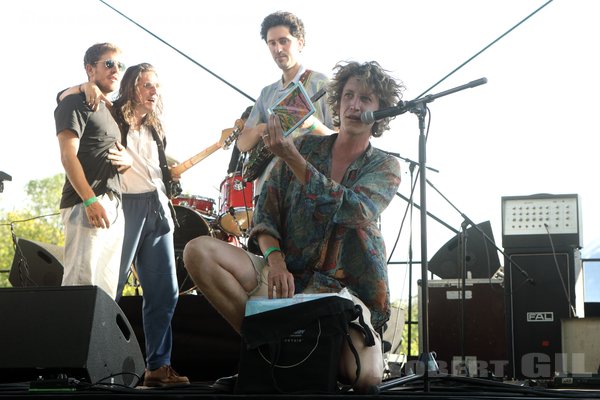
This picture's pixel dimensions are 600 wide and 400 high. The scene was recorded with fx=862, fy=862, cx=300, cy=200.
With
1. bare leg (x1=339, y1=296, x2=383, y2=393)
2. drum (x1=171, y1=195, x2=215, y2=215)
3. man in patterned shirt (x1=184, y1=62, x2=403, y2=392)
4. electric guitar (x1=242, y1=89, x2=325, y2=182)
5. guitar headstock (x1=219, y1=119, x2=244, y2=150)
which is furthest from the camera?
drum (x1=171, y1=195, x2=215, y2=215)

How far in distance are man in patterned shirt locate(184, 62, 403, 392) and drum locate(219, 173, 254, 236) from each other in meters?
2.64

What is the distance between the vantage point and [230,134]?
579cm

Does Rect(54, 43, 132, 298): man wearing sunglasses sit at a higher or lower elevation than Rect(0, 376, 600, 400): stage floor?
higher

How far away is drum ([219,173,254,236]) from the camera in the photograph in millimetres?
5895

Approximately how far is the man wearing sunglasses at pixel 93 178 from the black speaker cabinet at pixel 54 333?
0.71 metres

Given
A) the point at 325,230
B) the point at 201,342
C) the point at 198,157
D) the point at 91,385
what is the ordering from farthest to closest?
the point at 198,157
the point at 201,342
the point at 325,230
the point at 91,385

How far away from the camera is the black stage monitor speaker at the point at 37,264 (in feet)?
18.5

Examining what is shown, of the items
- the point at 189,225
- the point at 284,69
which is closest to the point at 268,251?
the point at 284,69

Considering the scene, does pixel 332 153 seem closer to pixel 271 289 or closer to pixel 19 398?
pixel 271 289

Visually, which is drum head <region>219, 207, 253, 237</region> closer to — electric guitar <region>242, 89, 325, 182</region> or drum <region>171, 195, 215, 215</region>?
drum <region>171, 195, 215, 215</region>

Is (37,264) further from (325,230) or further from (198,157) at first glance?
(325,230)

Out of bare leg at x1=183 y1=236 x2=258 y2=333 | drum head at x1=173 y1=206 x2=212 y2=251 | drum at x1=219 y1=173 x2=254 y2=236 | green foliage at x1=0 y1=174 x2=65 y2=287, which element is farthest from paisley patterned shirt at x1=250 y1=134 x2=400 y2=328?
green foliage at x1=0 y1=174 x2=65 y2=287

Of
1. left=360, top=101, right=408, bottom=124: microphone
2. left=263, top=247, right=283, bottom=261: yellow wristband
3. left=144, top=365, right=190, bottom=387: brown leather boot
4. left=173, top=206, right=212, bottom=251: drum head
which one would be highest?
left=360, top=101, right=408, bottom=124: microphone

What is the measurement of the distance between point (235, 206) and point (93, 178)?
2246 mm
